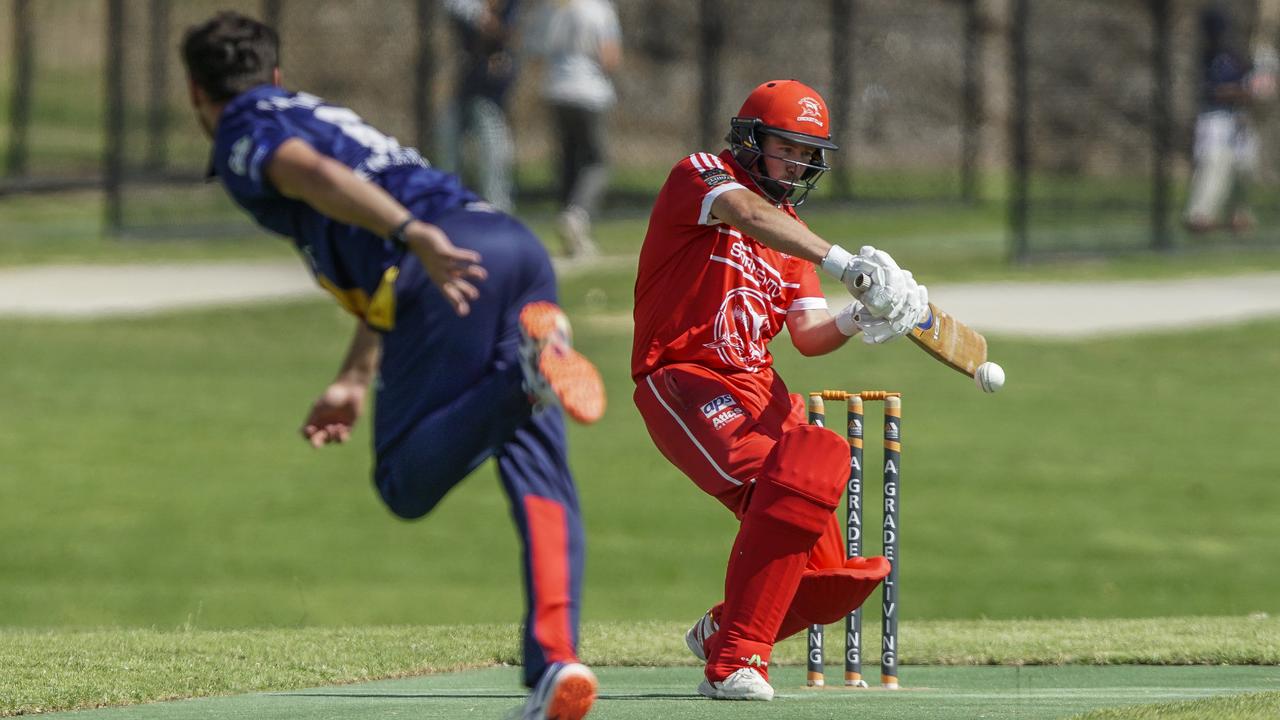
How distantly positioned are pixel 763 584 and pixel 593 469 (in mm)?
8140

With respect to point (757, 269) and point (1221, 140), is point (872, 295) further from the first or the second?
point (1221, 140)

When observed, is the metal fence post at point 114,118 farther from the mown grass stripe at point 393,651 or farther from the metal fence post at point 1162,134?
the mown grass stripe at point 393,651

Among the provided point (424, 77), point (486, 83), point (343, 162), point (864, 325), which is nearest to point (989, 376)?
point (864, 325)

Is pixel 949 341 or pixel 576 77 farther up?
pixel 576 77

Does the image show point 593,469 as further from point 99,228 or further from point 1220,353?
point 99,228

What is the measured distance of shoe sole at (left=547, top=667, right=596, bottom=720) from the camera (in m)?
5.22

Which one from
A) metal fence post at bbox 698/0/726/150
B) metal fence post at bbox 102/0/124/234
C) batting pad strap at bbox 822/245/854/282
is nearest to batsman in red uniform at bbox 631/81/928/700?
batting pad strap at bbox 822/245/854/282

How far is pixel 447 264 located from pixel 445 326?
0.62ft

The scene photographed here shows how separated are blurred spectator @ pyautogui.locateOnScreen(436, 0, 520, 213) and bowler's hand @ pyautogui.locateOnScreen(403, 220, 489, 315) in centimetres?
1431

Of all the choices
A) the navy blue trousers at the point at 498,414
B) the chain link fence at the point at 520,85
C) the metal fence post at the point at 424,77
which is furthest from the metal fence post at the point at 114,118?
the navy blue trousers at the point at 498,414

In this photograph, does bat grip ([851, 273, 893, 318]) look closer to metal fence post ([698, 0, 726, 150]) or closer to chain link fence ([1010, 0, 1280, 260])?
chain link fence ([1010, 0, 1280, 260])

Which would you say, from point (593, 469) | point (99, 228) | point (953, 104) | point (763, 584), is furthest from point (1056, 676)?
point (953, 104)

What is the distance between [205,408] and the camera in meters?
16.2

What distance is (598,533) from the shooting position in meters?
13.1
